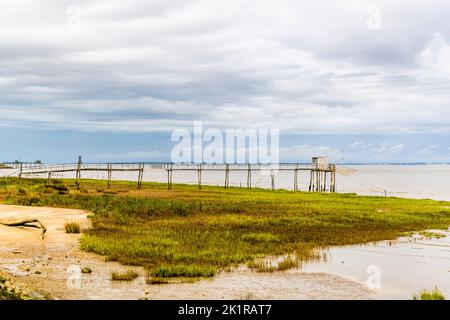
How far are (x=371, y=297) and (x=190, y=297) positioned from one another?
4.69 meters

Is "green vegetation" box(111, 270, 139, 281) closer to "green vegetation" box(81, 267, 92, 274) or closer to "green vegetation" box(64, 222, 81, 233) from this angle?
"green vegetation" box(81, 267, 92, 274)

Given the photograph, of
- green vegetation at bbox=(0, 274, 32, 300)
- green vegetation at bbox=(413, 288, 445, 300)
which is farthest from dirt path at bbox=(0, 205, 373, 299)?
green vegetation at bbox=(413, 288, 445, 300)

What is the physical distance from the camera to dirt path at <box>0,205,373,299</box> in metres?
12.3

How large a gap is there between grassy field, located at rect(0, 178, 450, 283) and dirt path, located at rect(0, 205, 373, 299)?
88cm

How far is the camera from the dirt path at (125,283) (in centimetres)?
1233

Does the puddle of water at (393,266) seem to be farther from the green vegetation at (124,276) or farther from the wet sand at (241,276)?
the green vegetation at (124,276)

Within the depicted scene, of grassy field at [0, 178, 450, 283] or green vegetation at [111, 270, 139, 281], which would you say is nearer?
green vegetation at [111, 270, 139, 281]

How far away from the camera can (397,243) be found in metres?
22.1

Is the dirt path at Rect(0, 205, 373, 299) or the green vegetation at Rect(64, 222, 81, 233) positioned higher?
the green vegetation at Rect(64, 222, 81, 233)

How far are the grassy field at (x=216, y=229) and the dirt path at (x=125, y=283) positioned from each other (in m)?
0.88

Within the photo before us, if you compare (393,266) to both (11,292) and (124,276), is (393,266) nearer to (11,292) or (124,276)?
(124,276)

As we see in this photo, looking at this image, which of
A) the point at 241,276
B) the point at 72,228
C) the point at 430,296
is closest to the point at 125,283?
the point at 241,276
